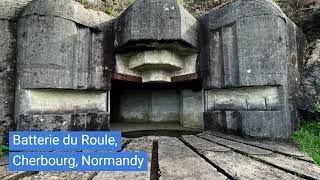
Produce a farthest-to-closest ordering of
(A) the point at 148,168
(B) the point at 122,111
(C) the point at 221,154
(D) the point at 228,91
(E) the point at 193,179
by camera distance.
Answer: (B) the point at 122,111 < (D) the point at 228,91 < (C) the point at 221,154 < (A) the point at 148,168 < (E) the point at 193,179

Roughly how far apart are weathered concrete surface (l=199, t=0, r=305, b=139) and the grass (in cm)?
17

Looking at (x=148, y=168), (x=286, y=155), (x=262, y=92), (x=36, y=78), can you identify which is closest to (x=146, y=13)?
(x=36, y=78)

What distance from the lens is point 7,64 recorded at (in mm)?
3936

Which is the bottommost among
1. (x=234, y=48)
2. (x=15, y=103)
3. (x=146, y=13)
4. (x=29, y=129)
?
(x=29, y=129)

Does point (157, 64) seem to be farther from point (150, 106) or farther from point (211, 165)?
point (150, 106)

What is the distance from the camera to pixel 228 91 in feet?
16.1

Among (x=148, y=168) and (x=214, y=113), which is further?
(x=214, y=113)

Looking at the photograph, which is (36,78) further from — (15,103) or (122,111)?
(122,111)

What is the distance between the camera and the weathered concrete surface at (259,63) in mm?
4207

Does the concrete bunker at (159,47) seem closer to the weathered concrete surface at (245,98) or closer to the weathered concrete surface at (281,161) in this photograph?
the weathered concrete surface at (245,98)

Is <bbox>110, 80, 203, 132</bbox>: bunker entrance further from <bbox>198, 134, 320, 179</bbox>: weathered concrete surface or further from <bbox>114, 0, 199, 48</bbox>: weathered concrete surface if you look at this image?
<bbox>198, 134, 320, 179</bbox>: weathered concrete surface

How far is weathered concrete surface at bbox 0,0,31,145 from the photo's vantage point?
3875 mm

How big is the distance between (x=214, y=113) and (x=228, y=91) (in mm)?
574

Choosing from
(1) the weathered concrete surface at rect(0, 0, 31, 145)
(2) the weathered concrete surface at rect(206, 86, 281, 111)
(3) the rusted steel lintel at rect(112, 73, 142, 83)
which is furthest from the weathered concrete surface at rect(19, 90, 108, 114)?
(2) the weathered concrete surface at rect(206, 86, 281, 111)
